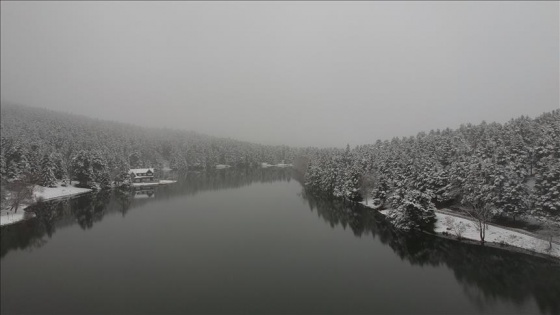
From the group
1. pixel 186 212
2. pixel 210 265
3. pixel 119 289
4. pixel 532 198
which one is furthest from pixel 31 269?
pixel 532 198

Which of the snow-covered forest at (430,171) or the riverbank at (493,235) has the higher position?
the snow-covered forest at (430,171)

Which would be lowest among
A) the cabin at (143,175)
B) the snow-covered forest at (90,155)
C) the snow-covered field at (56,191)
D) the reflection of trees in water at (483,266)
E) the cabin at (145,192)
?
the reflection of trees in water at (483,266)

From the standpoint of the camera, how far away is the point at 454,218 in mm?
48281

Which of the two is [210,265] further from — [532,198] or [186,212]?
[532,198]

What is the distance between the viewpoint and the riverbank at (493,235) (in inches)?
1448

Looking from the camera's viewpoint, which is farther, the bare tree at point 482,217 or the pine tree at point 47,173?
the pine tree at point 47,173

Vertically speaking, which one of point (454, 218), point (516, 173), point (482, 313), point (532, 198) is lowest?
point (482, 313)

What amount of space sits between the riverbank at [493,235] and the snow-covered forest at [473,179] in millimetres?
2282

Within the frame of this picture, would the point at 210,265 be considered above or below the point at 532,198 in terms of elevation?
below

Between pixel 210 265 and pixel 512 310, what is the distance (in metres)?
27.3

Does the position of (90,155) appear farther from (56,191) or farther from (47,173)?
(56,191)

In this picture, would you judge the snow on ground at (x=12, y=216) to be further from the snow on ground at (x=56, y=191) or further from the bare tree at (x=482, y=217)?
the bare tree at (x=482, y=217)

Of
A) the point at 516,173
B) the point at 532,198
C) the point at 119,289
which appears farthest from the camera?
the point at 516,173

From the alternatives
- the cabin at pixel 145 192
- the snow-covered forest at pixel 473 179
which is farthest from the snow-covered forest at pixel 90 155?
the snow-covered forest at pixel 473 179
